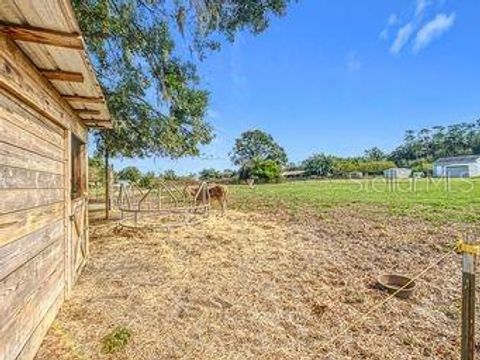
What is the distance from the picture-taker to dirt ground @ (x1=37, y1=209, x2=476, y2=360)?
122 inches

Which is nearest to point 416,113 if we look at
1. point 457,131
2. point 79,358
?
point 457,131

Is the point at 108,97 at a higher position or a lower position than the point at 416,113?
lower

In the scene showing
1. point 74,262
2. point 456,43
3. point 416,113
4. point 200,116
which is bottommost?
point 74,262

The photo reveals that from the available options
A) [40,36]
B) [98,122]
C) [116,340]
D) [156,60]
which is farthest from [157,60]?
[116,340]

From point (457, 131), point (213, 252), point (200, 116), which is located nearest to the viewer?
point (213, 252)

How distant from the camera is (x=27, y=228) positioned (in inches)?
106

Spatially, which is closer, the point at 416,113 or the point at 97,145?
the point at 97,145

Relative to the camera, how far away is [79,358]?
2.91 metres

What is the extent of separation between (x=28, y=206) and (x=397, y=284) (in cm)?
409

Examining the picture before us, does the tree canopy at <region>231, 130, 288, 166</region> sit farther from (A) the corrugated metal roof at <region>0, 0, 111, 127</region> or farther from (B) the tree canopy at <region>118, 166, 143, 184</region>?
(A) the corrugated metal roof at <region>0, 0, 111, 127</region>

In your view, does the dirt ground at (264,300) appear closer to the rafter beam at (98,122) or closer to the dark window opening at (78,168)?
the dark window opening at (78,168)

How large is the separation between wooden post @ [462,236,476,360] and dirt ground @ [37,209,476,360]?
0.48 metres

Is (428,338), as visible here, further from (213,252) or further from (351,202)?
(351,202)

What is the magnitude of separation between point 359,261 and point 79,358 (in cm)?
417
